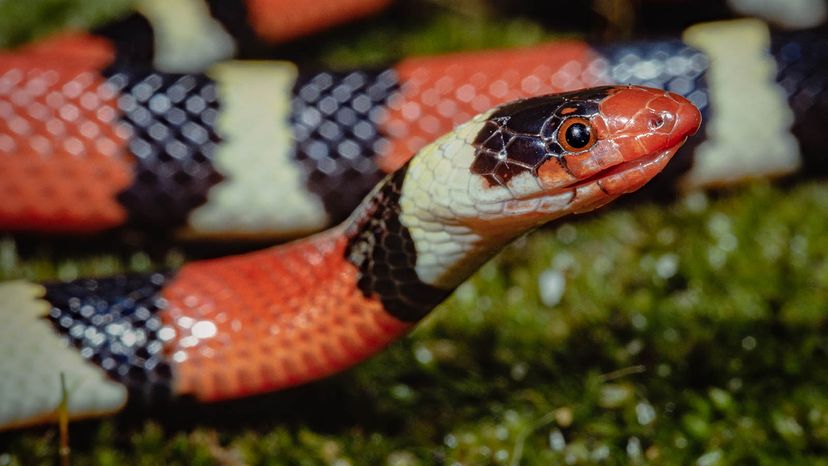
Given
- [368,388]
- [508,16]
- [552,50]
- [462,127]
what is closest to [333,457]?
[368,388]

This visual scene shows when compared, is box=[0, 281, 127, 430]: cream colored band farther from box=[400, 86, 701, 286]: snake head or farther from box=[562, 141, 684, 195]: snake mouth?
box=[562, 141, 684, 195]: snake mouth

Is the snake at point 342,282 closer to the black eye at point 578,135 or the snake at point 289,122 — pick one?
the black eye at point 578,135

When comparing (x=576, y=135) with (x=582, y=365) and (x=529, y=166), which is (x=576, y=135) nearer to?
(x=529, y=166)

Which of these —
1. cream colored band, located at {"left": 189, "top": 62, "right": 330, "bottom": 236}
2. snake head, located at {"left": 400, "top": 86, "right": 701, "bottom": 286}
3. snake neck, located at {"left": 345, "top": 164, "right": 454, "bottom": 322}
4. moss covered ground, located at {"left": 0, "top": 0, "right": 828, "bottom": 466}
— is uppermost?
snake head, located at {"left": 400, "top": 86, "right": 701, "bottom": 286}

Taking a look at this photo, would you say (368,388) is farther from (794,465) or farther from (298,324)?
(794,465)

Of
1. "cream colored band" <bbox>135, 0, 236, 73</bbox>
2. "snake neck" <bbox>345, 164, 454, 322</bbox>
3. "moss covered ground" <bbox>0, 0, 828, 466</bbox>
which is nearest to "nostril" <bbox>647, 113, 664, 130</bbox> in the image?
"snake neck" <bbox>345, 164, 454, 322</bbox>

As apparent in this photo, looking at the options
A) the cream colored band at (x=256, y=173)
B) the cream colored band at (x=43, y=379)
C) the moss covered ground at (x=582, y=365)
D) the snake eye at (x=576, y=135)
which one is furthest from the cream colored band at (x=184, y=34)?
the snake eye at (x=576, y=135)
